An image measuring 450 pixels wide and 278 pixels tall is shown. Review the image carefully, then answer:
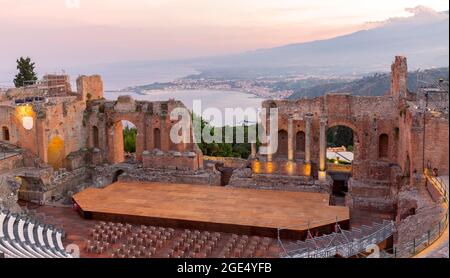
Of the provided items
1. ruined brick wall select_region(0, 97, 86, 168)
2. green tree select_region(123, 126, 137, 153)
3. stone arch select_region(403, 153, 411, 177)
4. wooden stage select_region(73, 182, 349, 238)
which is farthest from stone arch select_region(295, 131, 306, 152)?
green tree select_region(123, 126, 137, 153)

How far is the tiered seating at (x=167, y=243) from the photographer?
16391 millimetres

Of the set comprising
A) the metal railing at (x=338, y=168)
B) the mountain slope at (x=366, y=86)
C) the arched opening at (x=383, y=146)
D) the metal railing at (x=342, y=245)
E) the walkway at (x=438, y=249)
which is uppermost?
the mountain slope at (x=366, y=86)

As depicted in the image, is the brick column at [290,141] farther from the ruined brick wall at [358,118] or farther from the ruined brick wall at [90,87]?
the ruined brick wall at [90,87]

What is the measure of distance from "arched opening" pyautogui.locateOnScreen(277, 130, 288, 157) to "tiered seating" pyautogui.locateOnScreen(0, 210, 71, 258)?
11746 mm

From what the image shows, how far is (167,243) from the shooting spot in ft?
57.4

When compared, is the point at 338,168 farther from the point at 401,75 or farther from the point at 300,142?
the point at 401,75

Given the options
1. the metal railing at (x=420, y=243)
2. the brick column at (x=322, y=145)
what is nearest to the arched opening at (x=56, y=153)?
the brick column at (x=322, y=145)

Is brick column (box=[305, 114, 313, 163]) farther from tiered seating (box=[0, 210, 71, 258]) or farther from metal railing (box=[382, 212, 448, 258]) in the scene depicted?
tiered seating (box=[0, 210, 71, 258])

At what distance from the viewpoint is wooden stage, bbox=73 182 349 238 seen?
718 inches

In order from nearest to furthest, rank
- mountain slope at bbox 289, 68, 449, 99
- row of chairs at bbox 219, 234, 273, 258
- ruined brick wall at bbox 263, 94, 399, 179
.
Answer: row of chairs at bbox 219, 234, 273, 258, ruined brick wall at bbox 263, 94, 399, 179, mountain slope at bbox 289, 68, 449, 99

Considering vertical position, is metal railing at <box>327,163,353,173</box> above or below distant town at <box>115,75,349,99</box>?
below

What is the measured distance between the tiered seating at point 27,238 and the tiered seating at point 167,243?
1.37 metres

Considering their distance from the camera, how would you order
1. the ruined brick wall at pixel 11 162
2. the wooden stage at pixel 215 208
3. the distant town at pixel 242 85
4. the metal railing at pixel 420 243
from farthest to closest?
the distant town at pixel 242 85
the ruined brick wall at pixel 11 162
the wooden stage at pixel 215 208
the metal railing at pixel 420 243

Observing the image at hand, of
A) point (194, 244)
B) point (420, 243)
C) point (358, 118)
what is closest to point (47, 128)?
point (194, 244)
